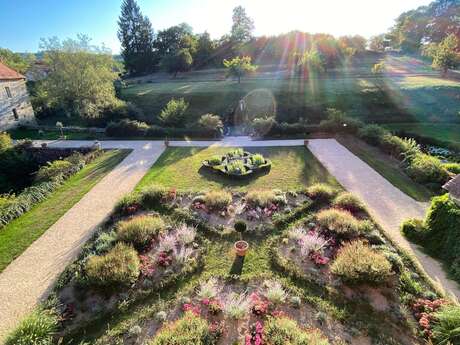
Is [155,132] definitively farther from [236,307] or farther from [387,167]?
[236,307]

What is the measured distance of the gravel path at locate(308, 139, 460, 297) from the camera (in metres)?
7.56

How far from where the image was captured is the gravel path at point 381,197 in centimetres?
756

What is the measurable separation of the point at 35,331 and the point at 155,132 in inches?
700

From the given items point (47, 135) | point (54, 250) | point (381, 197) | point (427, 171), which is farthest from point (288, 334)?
point (47, 135)

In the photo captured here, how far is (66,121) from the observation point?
3002 centimetres

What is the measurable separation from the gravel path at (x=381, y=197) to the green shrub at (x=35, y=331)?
9.69m

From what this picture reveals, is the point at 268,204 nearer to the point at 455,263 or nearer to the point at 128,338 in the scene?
the point at 455,263

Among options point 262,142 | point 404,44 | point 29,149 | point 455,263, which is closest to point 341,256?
point 455,263

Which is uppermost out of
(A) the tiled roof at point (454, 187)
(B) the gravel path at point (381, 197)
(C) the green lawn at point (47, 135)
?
(A) the tiled roof at point (454, 187)

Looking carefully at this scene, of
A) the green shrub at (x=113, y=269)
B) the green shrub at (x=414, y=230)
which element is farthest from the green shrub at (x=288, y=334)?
the green shrub at (x=414, y=230)

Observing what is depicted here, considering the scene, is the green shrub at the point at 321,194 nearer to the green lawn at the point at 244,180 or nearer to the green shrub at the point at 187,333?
the green lawn at the point at 244,180

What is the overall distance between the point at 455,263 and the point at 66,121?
117 feet

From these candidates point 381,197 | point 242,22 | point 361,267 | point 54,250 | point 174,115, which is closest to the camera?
point 361,267

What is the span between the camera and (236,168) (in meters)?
13.6
